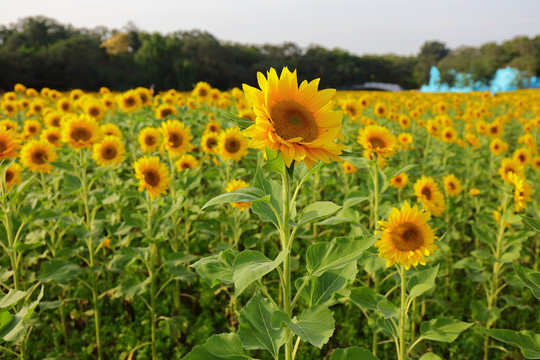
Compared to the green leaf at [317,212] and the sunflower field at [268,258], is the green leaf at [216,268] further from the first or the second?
the green leaf at [317,212]

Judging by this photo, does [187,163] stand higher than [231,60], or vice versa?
[231,60]

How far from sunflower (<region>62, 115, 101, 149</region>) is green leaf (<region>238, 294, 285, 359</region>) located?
2.60m

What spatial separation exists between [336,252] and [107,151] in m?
3.30

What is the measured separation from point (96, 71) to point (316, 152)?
28844 millimetres

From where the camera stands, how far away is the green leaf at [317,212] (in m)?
1.36

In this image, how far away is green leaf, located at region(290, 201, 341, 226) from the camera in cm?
136

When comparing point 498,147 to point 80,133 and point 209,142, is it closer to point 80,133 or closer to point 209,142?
point 209,142

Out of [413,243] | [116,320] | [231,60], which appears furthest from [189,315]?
[231,60]

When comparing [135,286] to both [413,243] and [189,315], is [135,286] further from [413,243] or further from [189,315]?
[413,243]

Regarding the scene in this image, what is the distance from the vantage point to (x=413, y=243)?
204 cm

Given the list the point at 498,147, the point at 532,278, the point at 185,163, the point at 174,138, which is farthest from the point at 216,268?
the point at 498,147

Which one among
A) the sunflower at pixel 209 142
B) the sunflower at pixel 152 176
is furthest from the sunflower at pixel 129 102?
the sunflower at pixel 152 176

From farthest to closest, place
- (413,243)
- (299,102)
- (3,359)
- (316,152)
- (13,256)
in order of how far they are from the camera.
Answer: (3,359), (13,256), (413,243), (299,102), (316,152)

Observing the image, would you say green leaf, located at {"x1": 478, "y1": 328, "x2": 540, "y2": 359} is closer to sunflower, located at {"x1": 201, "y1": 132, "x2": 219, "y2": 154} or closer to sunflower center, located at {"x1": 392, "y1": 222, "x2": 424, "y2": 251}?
sunflower center, located at {"x1": 392, "y1": 222, "x2": 424, "y2": 251}
